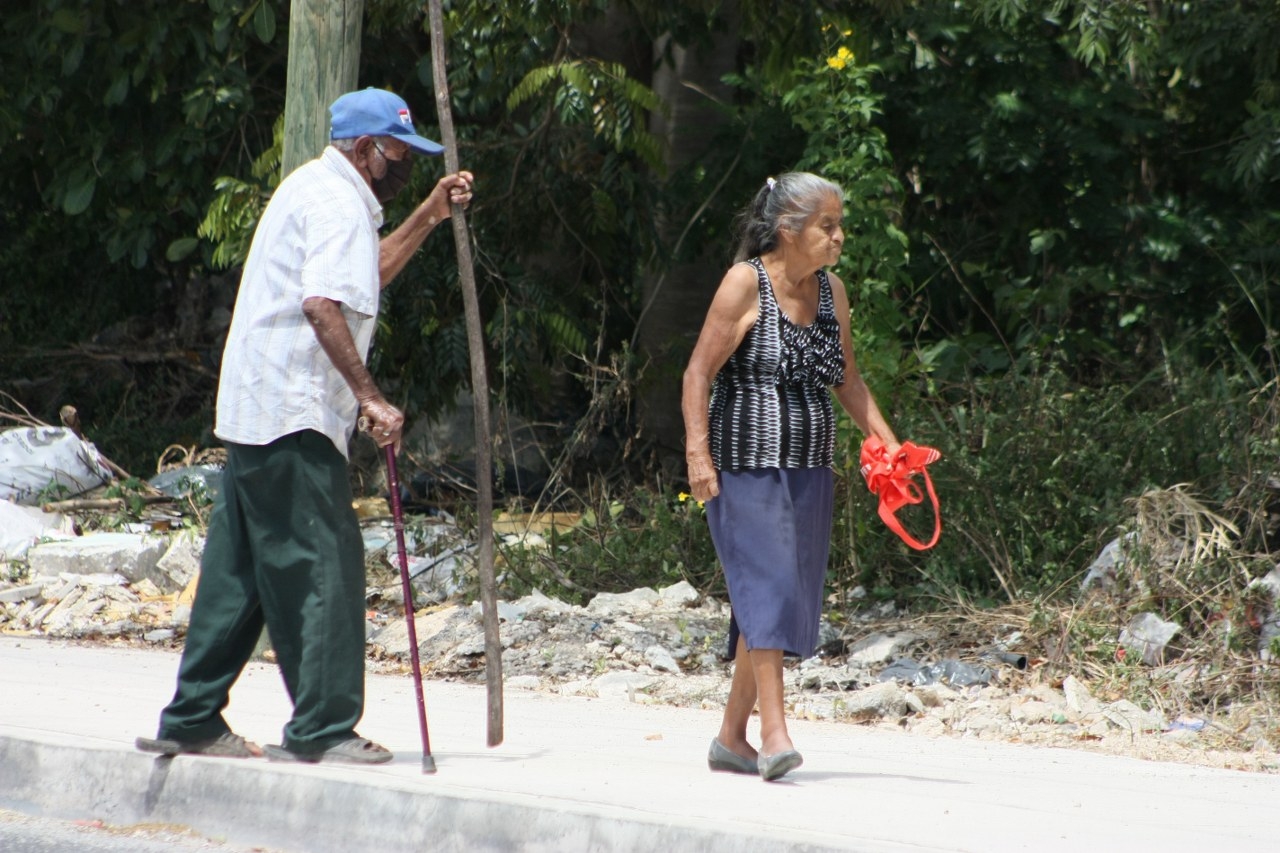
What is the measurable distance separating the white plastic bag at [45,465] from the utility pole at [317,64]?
15.9ft

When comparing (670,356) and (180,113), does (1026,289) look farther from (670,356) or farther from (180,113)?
(180,113)

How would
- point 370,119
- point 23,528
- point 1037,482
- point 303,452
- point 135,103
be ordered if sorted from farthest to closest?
point 135,103 < point 23,528 < point 1037,482 < point 370,119 < point 303,452

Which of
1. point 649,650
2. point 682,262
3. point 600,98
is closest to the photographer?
point 649,650

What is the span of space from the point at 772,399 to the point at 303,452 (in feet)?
4.31

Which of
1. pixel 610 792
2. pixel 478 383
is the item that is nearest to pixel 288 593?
pixel 478 383

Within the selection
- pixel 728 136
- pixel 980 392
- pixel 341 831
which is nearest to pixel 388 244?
pixel 341 831

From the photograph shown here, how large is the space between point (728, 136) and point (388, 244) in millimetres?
6561

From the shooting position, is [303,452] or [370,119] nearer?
[303,452]

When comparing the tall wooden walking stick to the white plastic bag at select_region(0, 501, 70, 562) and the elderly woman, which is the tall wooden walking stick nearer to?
the elderly woman

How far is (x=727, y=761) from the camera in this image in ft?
15.5

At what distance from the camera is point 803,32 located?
9375mm

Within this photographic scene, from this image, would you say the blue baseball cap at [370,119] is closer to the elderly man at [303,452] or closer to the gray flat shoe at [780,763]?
the elderly man at [303,452]

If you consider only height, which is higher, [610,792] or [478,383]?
[478,383]

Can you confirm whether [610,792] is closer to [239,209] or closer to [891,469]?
[891,469]
